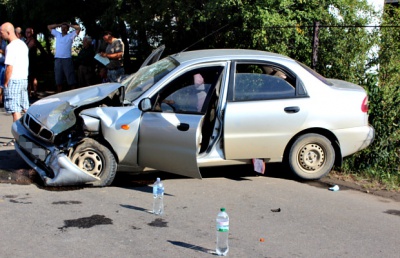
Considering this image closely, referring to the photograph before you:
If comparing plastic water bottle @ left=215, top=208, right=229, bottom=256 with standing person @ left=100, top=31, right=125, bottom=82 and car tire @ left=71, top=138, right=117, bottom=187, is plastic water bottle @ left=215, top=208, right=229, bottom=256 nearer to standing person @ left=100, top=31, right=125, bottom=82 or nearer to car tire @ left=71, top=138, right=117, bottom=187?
car tire @ left=71, top=138, right=117, bottom=187

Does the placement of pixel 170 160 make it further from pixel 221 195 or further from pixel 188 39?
pixel 188 39

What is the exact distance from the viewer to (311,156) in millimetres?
7199

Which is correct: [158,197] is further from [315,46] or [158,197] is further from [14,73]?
[315,46]

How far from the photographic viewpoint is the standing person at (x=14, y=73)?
838 cm

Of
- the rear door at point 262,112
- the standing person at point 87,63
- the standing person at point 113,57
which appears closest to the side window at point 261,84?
the rear door at point 262,112

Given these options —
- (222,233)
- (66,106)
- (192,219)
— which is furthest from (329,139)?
(66,106)

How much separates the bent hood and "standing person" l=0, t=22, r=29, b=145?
1582 millimetres

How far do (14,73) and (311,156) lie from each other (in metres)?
4.91

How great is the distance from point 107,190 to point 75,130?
0.88 metres

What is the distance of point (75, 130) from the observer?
6688 mm

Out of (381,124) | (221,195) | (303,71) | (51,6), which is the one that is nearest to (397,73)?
(381,124)

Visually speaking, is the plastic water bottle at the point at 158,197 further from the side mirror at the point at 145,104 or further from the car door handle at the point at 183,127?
the side mirror at the point at 145,104

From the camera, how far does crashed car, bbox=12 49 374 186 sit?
255 inches

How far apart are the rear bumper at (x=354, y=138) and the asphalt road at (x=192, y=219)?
1.95 ft
